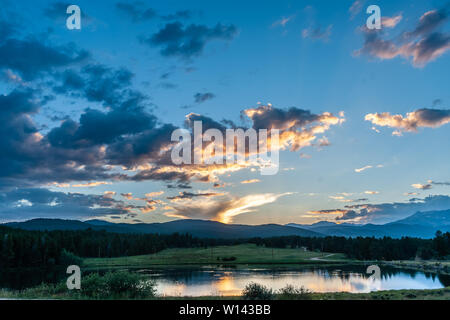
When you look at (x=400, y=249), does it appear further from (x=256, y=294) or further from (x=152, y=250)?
(x=256, y=294)

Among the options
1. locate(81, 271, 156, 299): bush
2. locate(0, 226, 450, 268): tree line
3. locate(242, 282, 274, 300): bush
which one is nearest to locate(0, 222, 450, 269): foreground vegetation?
locate(0, 226, 450, 268): tree line

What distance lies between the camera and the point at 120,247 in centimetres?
16850

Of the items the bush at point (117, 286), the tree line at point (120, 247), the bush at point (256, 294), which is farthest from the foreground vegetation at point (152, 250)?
the bush at point (256, 294)

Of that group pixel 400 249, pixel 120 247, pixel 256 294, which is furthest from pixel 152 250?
pixel 256 294

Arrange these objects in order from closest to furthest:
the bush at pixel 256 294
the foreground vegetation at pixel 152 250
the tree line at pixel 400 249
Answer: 1. the bush at pixel 256 294
2. the foreground vegetation at pixel 152 250
3. the tree line at pixel 400 249

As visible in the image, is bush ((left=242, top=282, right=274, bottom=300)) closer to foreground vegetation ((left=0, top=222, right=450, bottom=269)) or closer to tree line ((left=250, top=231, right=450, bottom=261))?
foreground vegetation ((left=0, top=222, right=450, bottom=269))

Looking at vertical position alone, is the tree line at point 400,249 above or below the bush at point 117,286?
below

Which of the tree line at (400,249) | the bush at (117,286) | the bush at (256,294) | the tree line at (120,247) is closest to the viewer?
the bush at (256,294)

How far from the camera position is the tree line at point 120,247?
401 feet

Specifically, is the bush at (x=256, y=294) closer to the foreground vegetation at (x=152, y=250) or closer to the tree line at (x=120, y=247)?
the foreground vegetation at (x=152, y=250)

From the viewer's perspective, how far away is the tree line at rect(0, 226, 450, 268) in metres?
122
